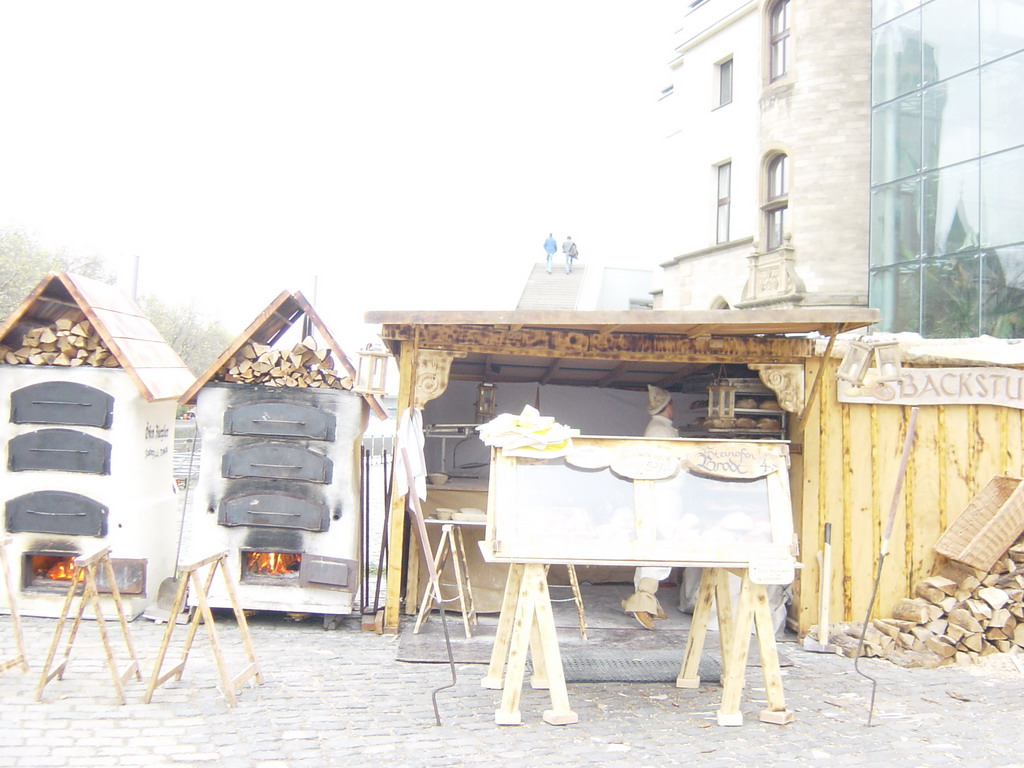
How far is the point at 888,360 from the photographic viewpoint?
24.7 ft

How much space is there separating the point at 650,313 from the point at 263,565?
4726 millimetres

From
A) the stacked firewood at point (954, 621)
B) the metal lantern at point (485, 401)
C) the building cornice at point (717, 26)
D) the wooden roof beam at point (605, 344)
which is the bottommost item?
the stacked firewood at point (954, 621)

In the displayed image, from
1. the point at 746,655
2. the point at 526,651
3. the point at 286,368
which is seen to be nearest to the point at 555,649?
the point at 526,651

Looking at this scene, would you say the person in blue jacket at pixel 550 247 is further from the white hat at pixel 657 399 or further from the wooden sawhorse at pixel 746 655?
the wooden sawhorse at pixel 746 655

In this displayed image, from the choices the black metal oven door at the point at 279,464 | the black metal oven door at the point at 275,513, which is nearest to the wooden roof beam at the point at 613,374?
the black metal oven door at the point at 279,464

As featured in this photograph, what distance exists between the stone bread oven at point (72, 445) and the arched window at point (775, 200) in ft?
61.0

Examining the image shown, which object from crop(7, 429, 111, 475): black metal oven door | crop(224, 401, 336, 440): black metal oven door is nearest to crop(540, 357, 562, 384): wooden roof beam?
crop(224, 401, 336, 440): black metal oven door

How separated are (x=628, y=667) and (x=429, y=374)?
3.23 m

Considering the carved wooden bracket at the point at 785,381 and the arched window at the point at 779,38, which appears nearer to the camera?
the carved wooden bracket at the point at 785,381

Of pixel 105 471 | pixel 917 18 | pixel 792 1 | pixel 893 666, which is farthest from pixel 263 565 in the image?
pixel 792 1

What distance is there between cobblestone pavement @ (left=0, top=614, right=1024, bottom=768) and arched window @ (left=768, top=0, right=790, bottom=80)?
19335mm

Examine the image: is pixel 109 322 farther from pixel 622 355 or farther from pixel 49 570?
pixel 622 355

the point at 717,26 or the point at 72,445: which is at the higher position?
the point at 717,26

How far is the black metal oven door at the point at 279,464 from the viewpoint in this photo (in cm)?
872
